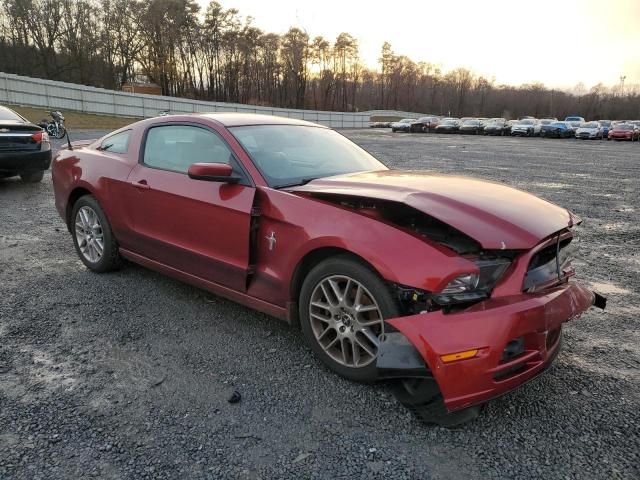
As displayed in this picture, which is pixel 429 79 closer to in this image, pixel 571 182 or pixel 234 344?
pixel 571 182

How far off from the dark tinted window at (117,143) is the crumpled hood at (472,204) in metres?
2.12

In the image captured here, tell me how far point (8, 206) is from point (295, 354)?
21.3ft

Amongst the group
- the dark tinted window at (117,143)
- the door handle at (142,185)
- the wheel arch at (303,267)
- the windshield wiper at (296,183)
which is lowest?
the wheel arch at (303,267)

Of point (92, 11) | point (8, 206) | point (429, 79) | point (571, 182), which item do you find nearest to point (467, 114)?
point (429, 79)

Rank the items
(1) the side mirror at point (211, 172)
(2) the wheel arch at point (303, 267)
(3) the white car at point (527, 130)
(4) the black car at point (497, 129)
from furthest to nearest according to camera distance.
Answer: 1. (4) the black car at point (497, 129)
2. (3) the white car at point (527, 130)
3. (1) the side mirror at point (211, 172)
4. (2) the wheel arch at point (303, 267)

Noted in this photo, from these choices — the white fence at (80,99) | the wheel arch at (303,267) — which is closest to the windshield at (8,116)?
the wheel arch at (303,267)

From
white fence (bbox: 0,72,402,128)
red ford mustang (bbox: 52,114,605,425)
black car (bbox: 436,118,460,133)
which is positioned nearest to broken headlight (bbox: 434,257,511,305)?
red ford mustang (bbox: 52,114,605,425)

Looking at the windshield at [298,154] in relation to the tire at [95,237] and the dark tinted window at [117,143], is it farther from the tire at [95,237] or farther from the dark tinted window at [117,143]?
the tire at [95,237]

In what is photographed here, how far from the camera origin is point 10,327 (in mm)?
3578

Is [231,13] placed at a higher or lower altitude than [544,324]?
higher

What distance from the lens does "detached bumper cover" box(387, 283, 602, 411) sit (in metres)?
2.33

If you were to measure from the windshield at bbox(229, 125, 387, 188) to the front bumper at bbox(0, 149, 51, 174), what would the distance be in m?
6.55

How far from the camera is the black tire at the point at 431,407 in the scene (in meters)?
2.52

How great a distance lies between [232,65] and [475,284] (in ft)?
252
